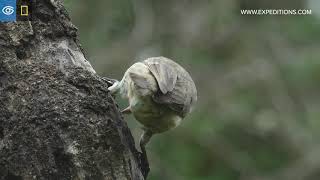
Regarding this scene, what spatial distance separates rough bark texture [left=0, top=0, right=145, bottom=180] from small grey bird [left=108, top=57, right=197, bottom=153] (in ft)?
2.36

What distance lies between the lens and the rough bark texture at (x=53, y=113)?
401 centimetres

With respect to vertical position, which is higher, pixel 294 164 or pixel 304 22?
pixel 304 22

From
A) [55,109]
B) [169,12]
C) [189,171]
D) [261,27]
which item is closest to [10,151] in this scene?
[55,109]

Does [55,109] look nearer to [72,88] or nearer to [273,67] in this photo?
[72,88]

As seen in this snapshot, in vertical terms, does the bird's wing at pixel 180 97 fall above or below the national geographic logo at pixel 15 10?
below

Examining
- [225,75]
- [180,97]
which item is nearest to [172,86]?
[180,97]

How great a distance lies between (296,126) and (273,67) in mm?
825

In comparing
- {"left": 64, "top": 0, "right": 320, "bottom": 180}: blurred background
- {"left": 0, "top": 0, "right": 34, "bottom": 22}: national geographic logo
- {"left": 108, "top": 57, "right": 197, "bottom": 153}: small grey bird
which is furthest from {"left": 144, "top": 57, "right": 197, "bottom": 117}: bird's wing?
{"left": 64, "top": 0, "right": 320, "bottom": 180}: blurred background

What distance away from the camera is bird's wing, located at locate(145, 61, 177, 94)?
512 cm

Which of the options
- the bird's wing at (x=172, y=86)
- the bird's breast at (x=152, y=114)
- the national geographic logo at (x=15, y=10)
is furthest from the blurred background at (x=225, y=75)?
the national geographic logo at (x=15, y=10)

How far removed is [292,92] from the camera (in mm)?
9922

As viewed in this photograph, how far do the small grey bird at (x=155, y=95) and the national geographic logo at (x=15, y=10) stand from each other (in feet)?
3.26

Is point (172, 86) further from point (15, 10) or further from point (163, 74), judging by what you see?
point (15, 10)

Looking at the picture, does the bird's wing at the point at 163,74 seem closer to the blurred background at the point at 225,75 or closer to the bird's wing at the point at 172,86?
the bird's wing at the point at 172,86
